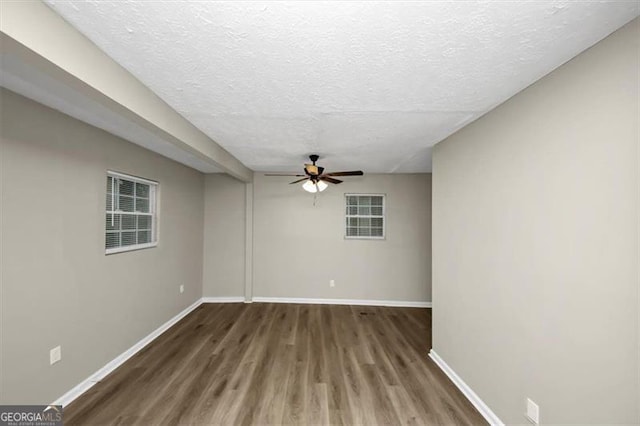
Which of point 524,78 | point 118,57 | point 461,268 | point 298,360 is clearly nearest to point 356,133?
point 524,78

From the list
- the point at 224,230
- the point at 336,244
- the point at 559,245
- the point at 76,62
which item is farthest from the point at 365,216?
the point at 76,62

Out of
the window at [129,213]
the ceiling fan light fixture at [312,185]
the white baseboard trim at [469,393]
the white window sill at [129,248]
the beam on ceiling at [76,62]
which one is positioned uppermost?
the beam on ceiling at [76,62]

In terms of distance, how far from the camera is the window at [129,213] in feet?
8.88

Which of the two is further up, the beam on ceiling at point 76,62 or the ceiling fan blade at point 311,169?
the beam on ceiling at point 76,62

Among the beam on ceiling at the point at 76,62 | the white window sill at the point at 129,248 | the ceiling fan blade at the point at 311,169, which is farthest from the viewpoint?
the ceiling fan blade at the point at 311,169

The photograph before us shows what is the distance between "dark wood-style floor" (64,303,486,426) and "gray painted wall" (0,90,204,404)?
400 millimetres

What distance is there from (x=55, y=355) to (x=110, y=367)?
0.68 meters

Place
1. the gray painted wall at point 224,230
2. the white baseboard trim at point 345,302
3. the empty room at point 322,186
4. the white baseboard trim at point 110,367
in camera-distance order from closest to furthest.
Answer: the empty room at point 322,186
the white baseboard trim at point 110,367
the white baseboard trim at point 345,302
the gray painted wall at point 224,230

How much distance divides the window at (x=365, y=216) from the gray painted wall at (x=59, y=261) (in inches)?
131

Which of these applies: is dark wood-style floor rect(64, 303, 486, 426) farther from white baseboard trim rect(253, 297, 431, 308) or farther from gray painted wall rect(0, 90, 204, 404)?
white baseboard trim rect(253, 297, 431, 308)

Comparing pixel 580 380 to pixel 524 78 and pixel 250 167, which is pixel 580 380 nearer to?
pixel 524 78

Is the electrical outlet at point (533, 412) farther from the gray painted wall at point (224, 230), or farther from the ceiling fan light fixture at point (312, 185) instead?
the gray painted wall at point (224, 230)

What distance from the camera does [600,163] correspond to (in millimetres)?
1207

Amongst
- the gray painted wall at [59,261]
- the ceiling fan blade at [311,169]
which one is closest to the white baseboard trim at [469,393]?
the ceiling fan blade at [311,169]
